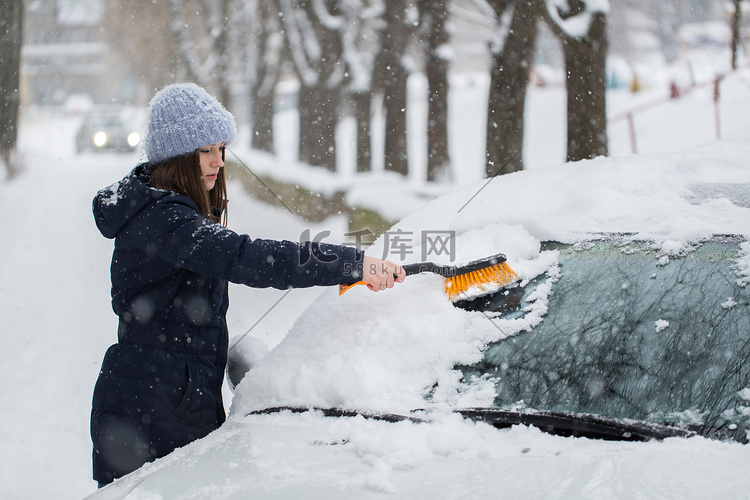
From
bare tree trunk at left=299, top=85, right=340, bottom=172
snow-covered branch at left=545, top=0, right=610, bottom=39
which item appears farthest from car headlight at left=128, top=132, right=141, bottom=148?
bare tree trunk at left=299, top=85, right=340, bottom=172

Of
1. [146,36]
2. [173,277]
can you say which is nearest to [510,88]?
[173,277]

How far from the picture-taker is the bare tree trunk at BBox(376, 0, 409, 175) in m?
12.4

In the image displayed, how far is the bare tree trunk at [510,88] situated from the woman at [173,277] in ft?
17.6

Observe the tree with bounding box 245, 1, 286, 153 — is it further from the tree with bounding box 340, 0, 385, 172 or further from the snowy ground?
the snowy ground

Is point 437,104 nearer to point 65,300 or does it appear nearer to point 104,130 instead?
→ point 65,300

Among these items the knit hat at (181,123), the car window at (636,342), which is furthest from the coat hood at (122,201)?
the car window at (636,342)

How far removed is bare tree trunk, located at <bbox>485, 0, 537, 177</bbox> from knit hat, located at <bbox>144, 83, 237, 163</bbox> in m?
5.27

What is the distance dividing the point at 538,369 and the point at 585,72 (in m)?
5.00

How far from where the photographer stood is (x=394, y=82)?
12.5 m

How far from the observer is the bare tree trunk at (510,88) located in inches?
296

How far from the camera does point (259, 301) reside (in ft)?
26.8

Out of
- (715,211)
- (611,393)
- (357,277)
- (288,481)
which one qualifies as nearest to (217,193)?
(357,277)

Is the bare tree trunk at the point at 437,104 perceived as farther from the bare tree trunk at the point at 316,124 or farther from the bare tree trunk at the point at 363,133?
the bare tree trunk at the point at 316,124

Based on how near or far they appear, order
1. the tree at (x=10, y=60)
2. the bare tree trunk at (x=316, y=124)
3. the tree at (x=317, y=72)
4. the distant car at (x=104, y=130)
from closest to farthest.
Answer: the tree at (x=10, y=60)
the tree at (x=317, y=72)
the bare tree trunk at (x=316, y=124)
the distant car at (x=104, y=130)
